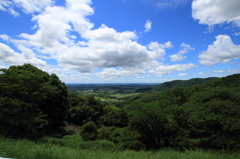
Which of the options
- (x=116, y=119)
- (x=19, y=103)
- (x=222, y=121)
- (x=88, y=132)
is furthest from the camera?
(x=116, y=119)

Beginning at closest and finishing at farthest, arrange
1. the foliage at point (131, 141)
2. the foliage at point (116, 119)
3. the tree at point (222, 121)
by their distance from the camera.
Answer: the foliage at point (131, 141) → the tree at point (222, 121) → the foliage at point (116, 119)

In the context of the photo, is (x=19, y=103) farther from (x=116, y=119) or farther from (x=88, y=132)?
(x=116, y=119)

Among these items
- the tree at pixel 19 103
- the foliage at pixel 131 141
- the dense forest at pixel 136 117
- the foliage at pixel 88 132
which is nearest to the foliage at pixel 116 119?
the dense forest at pixel 136 117

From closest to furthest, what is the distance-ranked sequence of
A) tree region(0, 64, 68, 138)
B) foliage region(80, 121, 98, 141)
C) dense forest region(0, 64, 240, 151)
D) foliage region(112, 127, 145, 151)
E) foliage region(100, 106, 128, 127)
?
1. tree region(0, 64, 68, 138)
2. dense forest region(0, 64, 240, 151)
3. foliage region(112, 127, 145, 151)
4. foliage region(80, 121, 98, 141)
5. foliage region(100, 106, 128, 127)

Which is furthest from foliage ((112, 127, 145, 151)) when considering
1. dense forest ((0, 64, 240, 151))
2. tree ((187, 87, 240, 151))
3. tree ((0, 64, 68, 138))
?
tree ((187, 87, 240, 151))

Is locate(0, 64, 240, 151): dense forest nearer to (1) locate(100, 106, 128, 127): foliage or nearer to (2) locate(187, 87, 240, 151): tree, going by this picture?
(2) locate(187, 87, 240, 151): tree

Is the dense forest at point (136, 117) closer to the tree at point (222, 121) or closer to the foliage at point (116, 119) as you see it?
the tree at point (222, 121)

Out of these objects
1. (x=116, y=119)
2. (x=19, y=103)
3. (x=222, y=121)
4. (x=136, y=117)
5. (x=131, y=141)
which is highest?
(x=19, y=103)

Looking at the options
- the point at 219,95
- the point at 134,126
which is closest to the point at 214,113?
the point at 219,95

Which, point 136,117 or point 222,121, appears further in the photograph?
point 136,117

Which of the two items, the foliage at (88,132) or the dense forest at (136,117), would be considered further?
the foliage at (88,132)

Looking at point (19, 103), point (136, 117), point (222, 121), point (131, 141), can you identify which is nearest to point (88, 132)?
point (131, 141)

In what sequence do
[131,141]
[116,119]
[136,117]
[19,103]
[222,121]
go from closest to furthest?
[19,103], [131,141], [222,121], [136,117], [116,119]

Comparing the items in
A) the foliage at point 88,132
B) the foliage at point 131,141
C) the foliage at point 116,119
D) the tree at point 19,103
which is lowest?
the foliage at point 116,119
